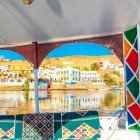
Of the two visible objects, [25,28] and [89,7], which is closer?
[89,7]

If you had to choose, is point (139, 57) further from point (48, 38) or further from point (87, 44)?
point (48, 38)

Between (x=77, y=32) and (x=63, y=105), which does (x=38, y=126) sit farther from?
(x=63, y=105)

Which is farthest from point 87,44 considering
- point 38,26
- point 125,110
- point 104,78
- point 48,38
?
point 104,78

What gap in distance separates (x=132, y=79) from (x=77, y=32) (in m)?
1.35

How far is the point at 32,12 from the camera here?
4.39 m

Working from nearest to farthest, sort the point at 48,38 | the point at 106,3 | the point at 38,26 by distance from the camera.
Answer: the point at 106,3
the point at 38,26
the point at 48,38

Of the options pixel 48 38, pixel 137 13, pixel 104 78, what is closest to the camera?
pixel 137 13

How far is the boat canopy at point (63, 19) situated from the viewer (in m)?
4.10

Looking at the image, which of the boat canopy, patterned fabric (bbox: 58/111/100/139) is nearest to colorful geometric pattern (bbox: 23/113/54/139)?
patterned fabric (bbox: 58/111/100/139)

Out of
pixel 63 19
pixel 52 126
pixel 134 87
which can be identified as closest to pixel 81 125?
pixel 52 126

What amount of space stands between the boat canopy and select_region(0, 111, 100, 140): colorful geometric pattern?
145 cm

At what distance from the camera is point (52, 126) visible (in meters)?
4.67

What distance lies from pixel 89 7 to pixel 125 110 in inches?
71.2

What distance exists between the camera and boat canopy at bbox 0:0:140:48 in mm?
4102
